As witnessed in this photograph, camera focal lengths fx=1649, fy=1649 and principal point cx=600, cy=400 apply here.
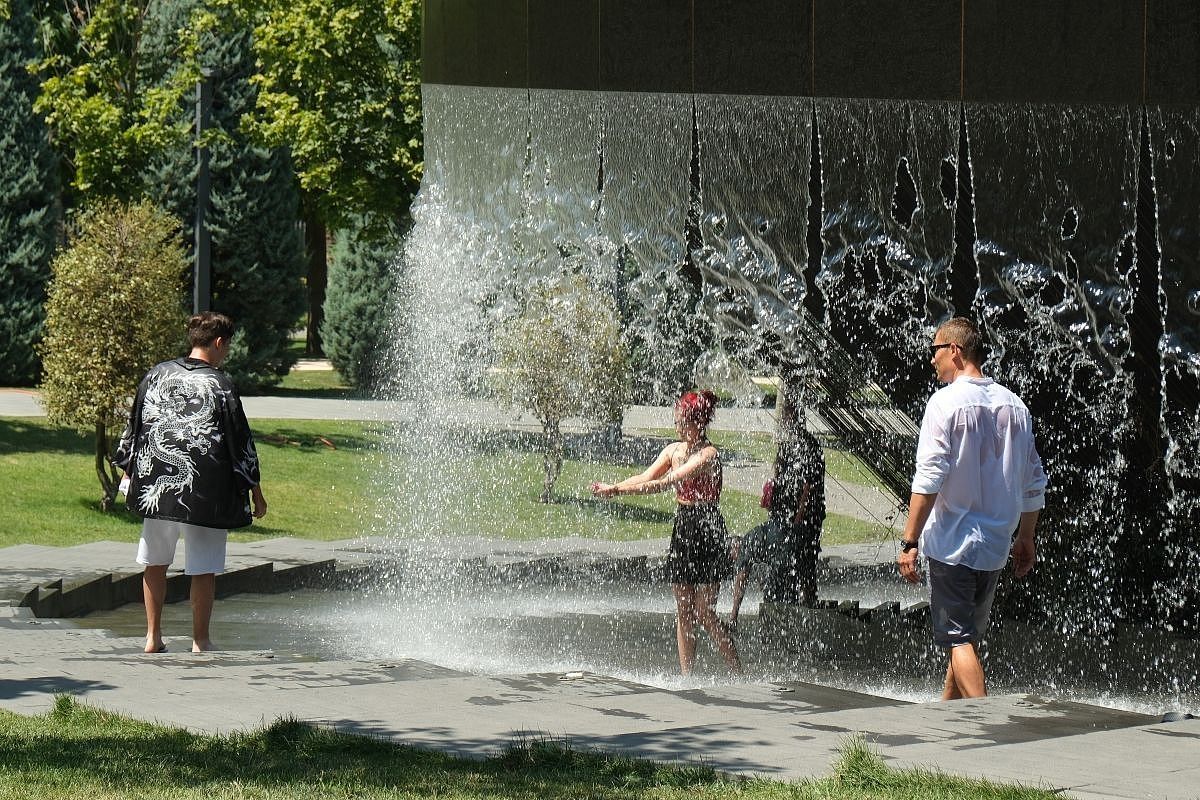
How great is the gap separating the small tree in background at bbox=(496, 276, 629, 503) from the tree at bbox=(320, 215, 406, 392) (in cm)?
1393

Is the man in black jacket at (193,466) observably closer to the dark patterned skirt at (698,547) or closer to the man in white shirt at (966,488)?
the dark patterned skirt at (698,547)

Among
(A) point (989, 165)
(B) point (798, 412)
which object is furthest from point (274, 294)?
(A) point (989, 165)

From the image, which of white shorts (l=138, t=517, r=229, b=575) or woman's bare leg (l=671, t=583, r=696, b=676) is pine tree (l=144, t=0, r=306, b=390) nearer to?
white shorts (l=138, t=517, r=229, b=575)

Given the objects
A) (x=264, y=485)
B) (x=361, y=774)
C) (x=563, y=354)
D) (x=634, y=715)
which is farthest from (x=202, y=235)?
(x=361, y=774)

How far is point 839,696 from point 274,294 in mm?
24049

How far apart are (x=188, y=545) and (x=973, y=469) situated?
3587mm

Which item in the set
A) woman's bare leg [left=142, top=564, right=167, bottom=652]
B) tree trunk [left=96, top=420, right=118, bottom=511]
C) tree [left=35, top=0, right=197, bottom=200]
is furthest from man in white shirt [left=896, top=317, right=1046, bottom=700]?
tree [left=35, top=0, right=197, bottom=200]

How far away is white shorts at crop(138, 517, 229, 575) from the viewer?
7.65m

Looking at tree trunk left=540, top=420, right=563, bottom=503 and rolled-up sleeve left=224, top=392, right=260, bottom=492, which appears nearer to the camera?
rolled-up sleeve left=224, top=392, right=260, bottom=492

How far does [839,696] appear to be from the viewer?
699 cm

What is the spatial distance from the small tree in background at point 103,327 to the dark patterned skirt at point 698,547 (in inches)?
396

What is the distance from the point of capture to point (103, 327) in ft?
54.4

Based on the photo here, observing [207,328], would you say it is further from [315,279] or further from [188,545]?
[315,279]

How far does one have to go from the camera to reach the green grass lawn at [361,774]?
14.8 ft
